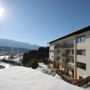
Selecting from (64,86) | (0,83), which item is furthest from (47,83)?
(0,83)

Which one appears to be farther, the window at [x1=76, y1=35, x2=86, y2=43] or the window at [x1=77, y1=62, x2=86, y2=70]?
the window at [x1=76, y1=35, x2=86, y2=43]

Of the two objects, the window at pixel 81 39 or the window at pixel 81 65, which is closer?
the window at pixel 81 65

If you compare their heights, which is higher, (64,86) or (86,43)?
(86,43)

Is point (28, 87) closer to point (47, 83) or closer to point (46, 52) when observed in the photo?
point (47, 83)

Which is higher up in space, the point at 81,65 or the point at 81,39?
the point at 81,39

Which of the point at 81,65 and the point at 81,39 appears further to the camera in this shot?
the point at 81,39

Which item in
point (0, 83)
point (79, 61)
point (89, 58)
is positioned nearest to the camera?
point (0, 83)

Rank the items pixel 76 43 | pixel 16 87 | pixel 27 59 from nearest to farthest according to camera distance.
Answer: pixel 16 87, pixel 76 43, pixel 27 59

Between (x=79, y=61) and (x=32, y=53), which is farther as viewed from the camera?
(x=32, y=53)

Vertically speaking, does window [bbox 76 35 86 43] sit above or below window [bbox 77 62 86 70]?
above

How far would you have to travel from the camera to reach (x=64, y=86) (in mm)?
3438

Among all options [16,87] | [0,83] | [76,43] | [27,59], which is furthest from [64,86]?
[27,59]

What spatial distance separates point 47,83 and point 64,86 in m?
0.53

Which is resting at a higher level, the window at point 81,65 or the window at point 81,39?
the window at point 81,39
